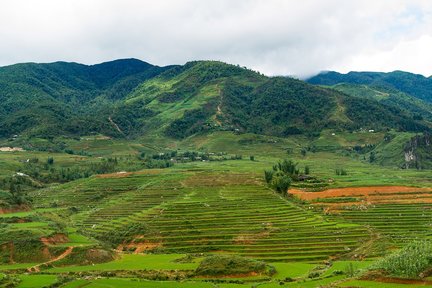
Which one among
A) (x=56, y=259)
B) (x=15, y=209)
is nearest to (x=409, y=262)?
(x=56, y=259)

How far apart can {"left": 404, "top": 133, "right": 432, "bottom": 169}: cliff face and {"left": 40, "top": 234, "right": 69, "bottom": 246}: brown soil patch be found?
141413 millimetres

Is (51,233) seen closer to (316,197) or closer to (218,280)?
(218,280)

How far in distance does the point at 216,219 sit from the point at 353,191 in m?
40.9

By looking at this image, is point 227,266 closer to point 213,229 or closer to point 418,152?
point 213,229

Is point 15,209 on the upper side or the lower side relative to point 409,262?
lower

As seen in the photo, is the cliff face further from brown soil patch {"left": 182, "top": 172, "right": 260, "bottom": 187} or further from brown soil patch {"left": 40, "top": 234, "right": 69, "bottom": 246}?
brown soil patch {"left": 40, "top": 234, "right": 69, "bottom": 246}

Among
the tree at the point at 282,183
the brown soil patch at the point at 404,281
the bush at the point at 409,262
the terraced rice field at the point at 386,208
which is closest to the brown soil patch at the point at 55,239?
the bush at the point at 409,262

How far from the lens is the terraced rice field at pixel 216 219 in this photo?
75.6m

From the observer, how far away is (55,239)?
73.6m

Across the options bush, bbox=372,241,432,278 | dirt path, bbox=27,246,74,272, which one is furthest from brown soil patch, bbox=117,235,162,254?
bush, bbox=372,241,432,278

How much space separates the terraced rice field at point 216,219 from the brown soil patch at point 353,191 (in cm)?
830

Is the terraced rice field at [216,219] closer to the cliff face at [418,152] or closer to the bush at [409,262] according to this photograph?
the bush at [409,262]

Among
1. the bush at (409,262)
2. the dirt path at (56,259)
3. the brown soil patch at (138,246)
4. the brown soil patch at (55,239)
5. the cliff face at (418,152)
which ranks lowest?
the brown soil patch at (138,246)

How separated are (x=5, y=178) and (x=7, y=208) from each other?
134ft
